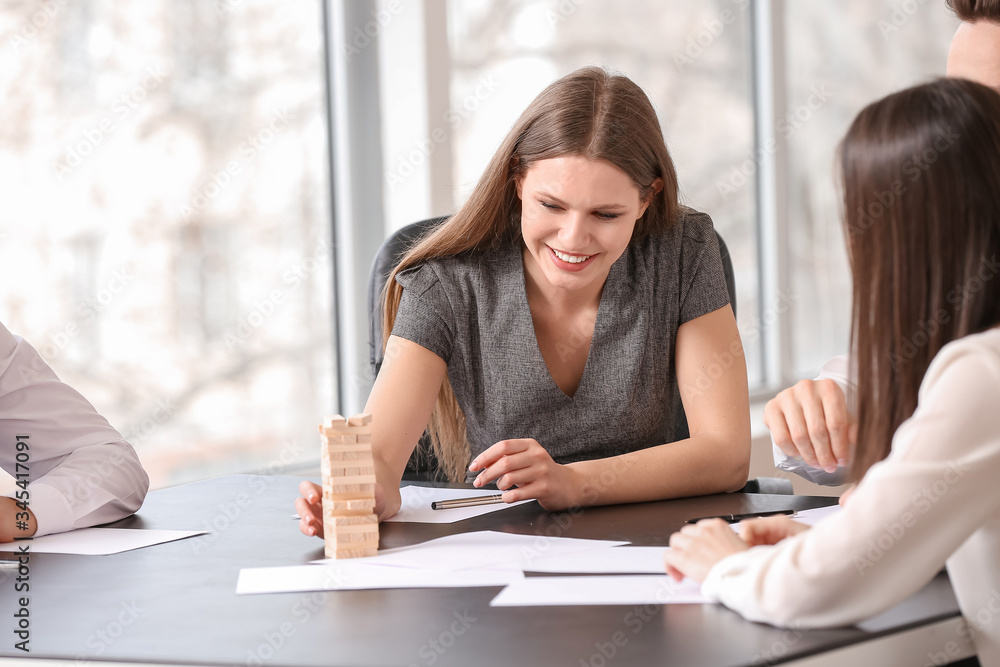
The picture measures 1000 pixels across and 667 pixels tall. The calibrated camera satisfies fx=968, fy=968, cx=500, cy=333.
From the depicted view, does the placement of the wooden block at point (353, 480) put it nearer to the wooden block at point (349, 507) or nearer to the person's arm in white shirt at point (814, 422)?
the wooden block at point (349, 507)

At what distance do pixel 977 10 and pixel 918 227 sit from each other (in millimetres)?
951

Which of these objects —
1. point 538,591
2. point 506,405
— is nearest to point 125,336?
point 506,405

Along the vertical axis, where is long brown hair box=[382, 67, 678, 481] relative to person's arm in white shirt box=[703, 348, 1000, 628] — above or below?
above

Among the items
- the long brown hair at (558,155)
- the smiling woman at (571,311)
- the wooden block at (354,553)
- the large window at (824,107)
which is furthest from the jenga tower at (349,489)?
the large window at (824,107)

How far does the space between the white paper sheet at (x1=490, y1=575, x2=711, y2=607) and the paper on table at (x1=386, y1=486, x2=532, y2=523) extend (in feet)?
1.16

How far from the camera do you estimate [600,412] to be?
177cm

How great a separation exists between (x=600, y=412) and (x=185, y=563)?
2.69ft

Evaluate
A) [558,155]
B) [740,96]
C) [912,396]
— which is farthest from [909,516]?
[740,96]

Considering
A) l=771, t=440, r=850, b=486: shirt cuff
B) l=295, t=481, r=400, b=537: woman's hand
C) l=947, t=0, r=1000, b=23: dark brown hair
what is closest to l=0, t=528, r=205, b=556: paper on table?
l=295, t=481, r=400, b=537: woman's hand

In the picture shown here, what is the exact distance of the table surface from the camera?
85cm

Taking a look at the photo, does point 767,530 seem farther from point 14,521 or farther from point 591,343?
point 14,521

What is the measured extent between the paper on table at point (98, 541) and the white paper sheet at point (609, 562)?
1.78 feet

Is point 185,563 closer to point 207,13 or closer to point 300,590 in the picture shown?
point 300,590

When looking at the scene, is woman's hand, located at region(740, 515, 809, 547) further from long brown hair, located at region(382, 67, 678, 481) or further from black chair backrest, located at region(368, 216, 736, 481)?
black chair backrest, located at region(368, 216, 736, 481)
